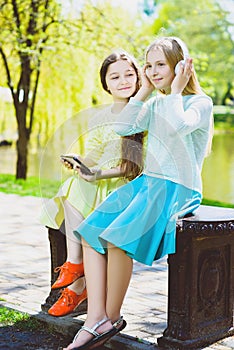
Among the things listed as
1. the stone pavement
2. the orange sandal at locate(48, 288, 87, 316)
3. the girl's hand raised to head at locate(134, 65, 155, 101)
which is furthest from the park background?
the girl's hand raised to head at locate(134, 65, 155, 101)

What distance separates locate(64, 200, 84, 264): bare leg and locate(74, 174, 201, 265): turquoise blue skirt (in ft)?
0.39

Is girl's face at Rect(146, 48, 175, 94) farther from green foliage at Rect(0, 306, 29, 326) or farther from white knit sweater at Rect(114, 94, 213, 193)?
green foliage at Rect(0, 306, 29, 326)

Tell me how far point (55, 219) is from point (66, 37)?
7799 millimetres

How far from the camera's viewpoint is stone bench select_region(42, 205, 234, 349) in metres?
2.84

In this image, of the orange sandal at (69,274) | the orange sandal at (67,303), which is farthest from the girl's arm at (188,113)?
the orange sandal at (67,303)

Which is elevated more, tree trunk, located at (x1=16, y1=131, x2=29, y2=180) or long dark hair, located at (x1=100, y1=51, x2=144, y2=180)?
long dark hair, located at (x1=100, y1=51, x2=144, y2=180)

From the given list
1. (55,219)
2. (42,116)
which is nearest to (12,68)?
(42,116)

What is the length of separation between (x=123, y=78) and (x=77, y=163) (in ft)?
1.54

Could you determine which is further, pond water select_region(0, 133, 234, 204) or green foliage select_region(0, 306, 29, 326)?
pond water select_region(0, 133, 234, 204)

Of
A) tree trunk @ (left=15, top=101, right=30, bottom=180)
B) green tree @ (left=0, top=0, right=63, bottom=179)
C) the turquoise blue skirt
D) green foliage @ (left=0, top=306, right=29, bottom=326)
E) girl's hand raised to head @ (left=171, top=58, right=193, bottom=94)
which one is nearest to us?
the turquoise blue skirt

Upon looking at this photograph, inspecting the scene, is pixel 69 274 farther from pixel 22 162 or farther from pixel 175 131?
pixel 22 162

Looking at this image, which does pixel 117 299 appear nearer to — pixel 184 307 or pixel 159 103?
pixel 184 307

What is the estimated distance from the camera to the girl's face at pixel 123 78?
318 centimetres

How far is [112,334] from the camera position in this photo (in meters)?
2.86
